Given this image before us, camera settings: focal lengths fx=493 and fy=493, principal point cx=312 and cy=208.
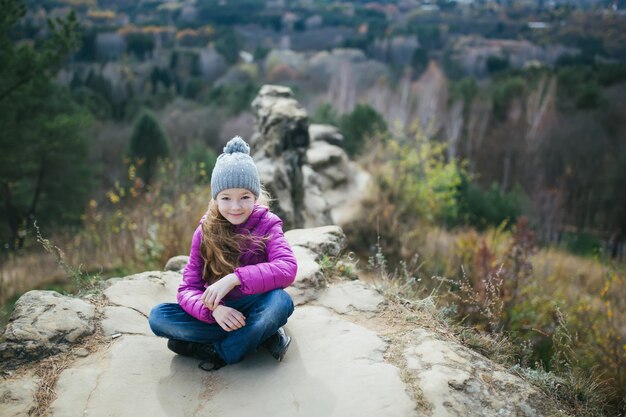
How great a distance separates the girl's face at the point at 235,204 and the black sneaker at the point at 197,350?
841mm

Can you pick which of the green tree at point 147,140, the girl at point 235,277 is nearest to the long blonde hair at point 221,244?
the girl at point 235,277

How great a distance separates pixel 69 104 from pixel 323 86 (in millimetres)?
31207

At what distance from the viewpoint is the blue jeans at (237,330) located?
301 cm

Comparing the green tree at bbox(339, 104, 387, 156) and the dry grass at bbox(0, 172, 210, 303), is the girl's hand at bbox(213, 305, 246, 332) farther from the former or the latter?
the green tree at bbox(339, 104, 387, 156)

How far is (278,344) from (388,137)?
735 inches

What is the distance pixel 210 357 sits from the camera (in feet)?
10.5

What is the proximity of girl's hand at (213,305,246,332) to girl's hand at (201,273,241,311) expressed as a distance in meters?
0.04

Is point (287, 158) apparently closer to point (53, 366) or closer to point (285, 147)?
point (285, 147)

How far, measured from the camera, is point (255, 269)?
300cm

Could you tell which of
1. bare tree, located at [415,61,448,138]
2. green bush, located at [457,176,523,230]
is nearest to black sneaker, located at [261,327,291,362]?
green bush, located at [457,176,523,230]

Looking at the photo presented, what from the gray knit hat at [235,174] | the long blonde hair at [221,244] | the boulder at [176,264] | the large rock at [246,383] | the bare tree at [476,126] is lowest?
the bare tree at [476,126]

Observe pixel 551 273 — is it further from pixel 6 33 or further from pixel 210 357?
pixel 6 33

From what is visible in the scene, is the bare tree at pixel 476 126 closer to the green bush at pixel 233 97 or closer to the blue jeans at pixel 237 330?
the green bush at pixel 233 97

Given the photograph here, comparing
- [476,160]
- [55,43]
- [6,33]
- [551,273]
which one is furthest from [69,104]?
[476,160]
